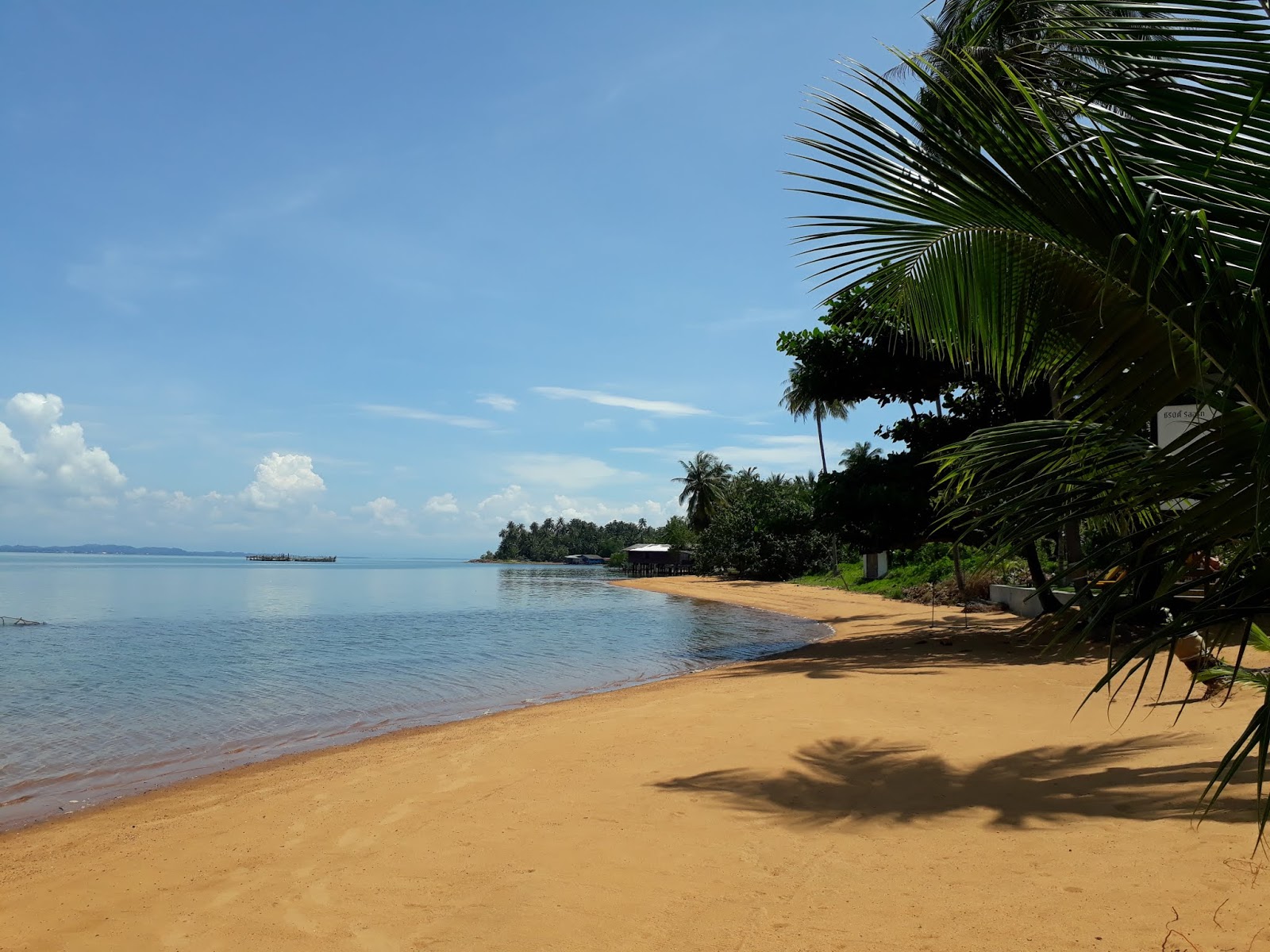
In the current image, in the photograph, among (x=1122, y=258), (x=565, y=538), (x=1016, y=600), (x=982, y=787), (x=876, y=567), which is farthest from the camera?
(x=565, y=538)

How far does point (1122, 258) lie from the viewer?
2.53m

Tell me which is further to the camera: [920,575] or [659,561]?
[659,561]

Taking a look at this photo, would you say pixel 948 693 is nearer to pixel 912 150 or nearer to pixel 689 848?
pixel 689 848

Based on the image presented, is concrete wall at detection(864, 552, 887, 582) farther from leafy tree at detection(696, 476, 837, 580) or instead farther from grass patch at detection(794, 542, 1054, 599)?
leafy tree at detection(696, 476, 837, 580)

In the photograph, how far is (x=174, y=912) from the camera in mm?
4434

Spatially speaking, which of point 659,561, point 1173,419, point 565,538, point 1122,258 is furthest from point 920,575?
point 565,538

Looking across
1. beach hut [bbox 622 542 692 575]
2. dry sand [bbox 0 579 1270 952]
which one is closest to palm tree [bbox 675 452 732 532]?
beach hut [bbox 622 542 692 575]

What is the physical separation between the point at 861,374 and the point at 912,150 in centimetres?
1426

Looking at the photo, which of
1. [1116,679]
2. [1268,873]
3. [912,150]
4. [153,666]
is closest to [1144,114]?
[912,150]

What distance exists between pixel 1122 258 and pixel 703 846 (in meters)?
3.74

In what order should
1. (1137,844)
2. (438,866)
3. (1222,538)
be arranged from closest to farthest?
(1222,538) → (1137,844) → (438,866)

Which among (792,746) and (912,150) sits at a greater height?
(912,150)

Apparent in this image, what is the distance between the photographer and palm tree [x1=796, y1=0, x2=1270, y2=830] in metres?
2.21

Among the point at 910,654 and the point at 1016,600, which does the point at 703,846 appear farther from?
the point at 1016,600
